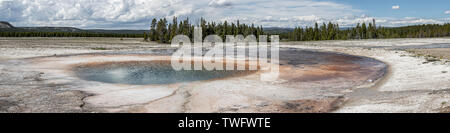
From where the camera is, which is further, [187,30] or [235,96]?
[187,30]

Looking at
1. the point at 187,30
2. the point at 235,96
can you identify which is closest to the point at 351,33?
the point at 187,30

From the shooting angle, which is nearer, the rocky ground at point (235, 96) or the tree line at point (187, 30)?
the rocky ground at point (235, 96)

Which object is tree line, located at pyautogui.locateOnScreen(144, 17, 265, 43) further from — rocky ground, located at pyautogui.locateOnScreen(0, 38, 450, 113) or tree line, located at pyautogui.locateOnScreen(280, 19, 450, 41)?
rocky ground, located at pyautogui.locateOnScreen(0, 38, 450, 113)

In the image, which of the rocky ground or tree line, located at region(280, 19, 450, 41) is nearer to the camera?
the rocky ground

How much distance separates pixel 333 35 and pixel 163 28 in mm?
60638

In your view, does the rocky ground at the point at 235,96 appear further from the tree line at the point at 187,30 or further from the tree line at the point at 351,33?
the tree line at the point at 351,33

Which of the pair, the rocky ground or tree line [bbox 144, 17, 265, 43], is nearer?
the rocky ground

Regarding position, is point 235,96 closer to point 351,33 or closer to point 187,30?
point 187,30

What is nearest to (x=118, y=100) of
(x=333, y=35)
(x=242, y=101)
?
(x=242, y=101)

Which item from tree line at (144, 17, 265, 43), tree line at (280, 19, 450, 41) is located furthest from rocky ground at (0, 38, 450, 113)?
tree line at (280, 19, 450, 41)

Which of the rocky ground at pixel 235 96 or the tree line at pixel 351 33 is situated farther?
the tree line at pixel 351 33

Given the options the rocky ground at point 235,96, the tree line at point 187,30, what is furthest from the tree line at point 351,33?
the rocky ground at point 235,96

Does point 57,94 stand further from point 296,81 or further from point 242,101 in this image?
point 296,81

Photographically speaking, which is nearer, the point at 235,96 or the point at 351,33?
the point at 235,96
